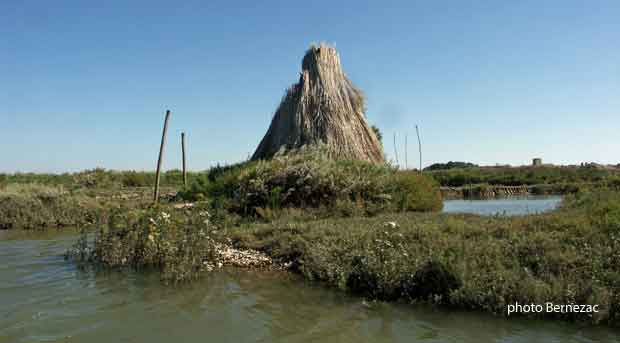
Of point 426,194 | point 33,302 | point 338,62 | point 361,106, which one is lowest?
point 33,302

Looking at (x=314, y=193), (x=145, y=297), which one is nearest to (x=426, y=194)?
(x=314, y=193)

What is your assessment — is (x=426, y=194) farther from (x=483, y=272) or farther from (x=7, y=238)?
(x=7, y=238)

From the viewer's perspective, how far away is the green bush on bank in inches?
450

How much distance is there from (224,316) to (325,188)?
659cm

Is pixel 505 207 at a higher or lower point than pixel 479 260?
higher

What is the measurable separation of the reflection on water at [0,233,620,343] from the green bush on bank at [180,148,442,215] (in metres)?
4.57

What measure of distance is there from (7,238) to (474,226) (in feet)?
37.9

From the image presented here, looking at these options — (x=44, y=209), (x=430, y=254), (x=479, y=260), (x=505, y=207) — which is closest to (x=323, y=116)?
(x=505, y=207)

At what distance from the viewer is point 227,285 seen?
21.7 ft

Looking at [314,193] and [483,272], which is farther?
[314,193]

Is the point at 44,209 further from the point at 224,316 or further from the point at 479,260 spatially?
the point at 479,260

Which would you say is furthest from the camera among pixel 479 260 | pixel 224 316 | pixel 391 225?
pixel 391 225

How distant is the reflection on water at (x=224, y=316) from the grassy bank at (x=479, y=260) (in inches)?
10.8

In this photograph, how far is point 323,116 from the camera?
48.5ft
